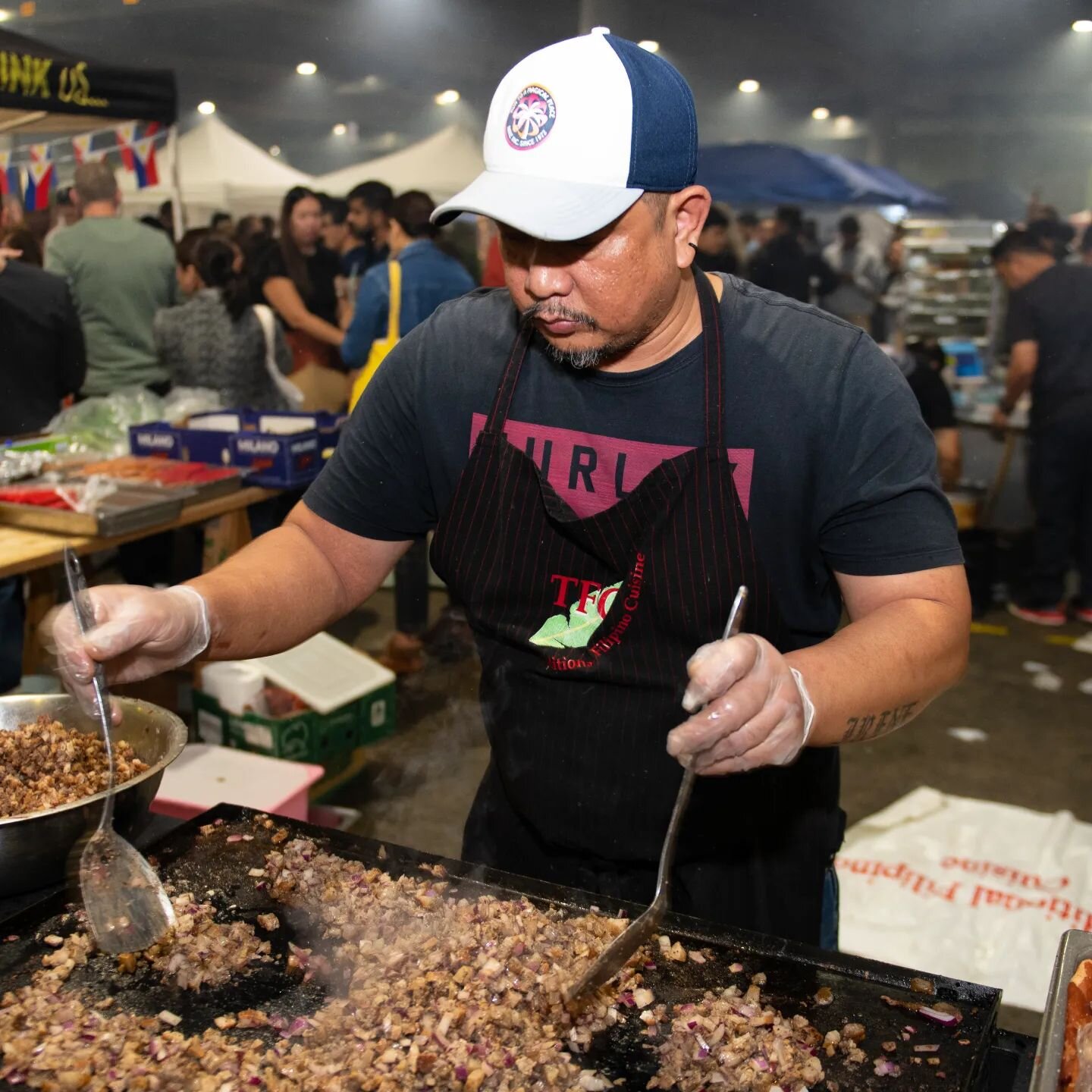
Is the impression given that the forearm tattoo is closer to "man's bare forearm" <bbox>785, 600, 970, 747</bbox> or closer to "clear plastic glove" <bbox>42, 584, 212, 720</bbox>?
"man's bare forearm" <bbox>785, 600, 970, 747</bbox>

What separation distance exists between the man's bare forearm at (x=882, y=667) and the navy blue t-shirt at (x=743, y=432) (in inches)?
3.2

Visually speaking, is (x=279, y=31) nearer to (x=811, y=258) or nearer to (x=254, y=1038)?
(x=811, y=258)

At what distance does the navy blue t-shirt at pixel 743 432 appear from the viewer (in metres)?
1.61

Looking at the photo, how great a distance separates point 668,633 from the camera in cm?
168

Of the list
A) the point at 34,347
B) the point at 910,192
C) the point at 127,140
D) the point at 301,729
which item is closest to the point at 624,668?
the point at 301,729

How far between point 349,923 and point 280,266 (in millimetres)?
4719

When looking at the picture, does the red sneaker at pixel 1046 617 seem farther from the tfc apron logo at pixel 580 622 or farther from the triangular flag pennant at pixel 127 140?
the triangular flag pennant at pixel 127 140

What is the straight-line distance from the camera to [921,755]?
15.0ft

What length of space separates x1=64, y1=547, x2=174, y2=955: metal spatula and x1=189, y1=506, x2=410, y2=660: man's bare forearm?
26cm

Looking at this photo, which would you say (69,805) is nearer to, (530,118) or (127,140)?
(530,118)

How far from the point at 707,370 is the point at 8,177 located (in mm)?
4407

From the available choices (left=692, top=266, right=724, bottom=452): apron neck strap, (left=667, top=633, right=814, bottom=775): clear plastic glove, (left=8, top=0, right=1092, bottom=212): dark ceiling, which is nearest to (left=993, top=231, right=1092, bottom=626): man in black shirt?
(left=8, top=0, right=1092, bottom=212): dark ceiling

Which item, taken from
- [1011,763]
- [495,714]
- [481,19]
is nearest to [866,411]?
[495,714]

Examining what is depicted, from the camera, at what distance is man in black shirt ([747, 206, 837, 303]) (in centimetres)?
604
